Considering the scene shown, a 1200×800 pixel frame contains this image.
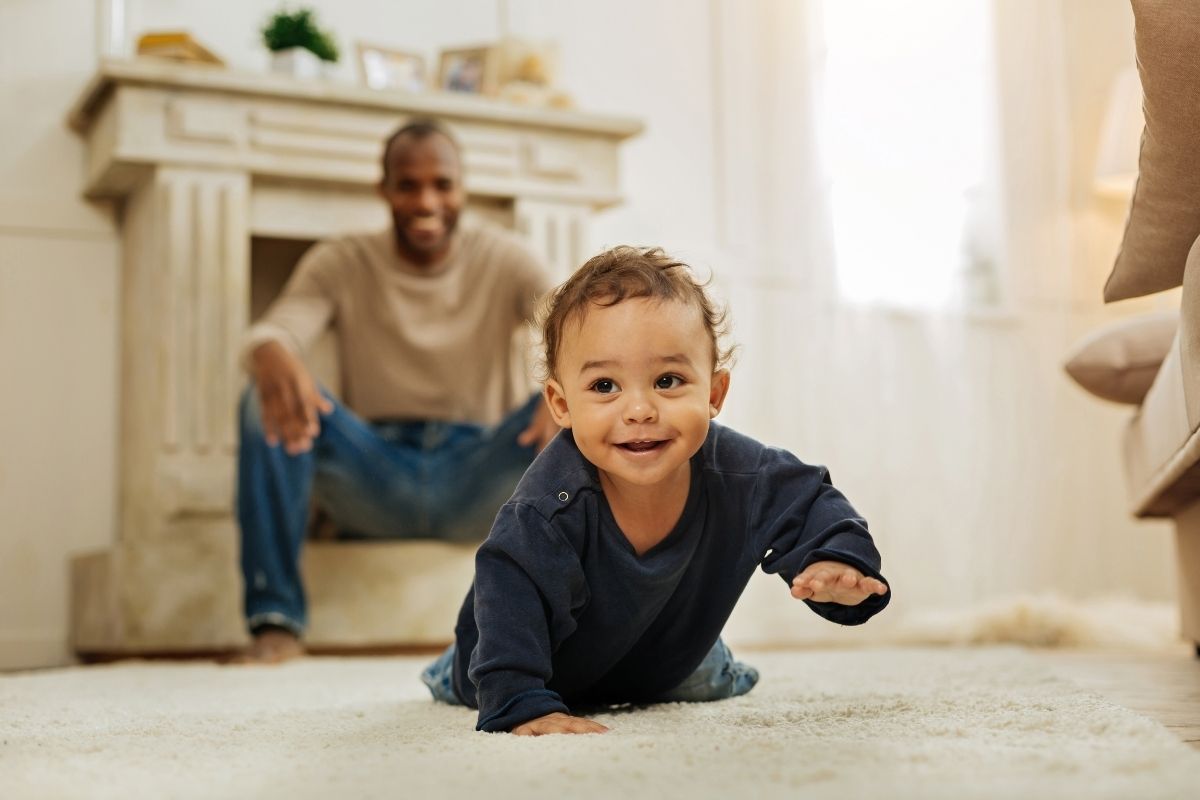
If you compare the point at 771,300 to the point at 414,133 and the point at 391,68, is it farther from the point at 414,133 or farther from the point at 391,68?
the point at 414,133

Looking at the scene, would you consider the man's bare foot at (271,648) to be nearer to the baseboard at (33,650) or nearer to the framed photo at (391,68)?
the baseboard at (33,650)

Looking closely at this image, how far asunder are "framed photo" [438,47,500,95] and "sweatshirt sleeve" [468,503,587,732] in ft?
6.49

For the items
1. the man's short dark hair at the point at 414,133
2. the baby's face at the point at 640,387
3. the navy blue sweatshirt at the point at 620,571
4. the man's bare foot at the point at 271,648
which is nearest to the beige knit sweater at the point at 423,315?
the man's short dark hair at the point at 414,133

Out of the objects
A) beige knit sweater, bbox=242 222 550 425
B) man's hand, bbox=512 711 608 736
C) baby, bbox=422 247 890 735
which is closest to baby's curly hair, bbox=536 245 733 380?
baby, bbox=422 247 890 735

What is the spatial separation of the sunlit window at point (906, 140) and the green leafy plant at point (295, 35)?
55.2 inches

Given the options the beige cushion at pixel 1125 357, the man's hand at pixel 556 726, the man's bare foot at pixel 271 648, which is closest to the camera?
the man's hand at pixel 556 726

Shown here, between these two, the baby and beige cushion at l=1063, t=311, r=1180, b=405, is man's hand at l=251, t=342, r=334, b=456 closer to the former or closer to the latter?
the baby

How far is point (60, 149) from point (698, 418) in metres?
2.18

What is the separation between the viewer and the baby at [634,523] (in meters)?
1.08

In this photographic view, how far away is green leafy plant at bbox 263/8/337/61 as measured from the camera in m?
2.72

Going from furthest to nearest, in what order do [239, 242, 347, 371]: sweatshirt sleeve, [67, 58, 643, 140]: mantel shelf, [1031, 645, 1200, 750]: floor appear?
[67, 58, 643, 140]: mantel shelf < [239, 242, 347, 371]: sweatshirt sleeve < [1031, 645, 1200, 750]: floor

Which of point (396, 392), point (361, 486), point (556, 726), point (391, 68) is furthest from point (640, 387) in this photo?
point (391, 68)

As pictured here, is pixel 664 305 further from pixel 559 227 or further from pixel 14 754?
pixel 559 227

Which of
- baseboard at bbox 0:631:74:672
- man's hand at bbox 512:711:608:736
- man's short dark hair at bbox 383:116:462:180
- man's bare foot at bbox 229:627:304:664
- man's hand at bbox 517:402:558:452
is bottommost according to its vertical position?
baseboard at bbox 0:631:74:672
